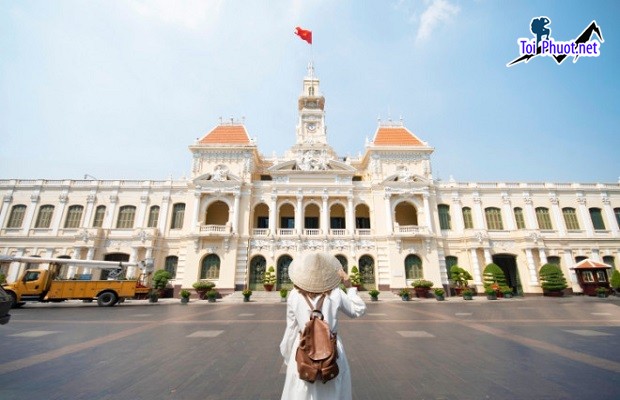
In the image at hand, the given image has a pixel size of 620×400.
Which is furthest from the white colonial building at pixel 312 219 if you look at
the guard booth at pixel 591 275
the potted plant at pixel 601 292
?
the potted plant at pixel 601 292

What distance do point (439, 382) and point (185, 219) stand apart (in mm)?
25915

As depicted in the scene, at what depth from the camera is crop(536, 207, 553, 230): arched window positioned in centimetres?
2684

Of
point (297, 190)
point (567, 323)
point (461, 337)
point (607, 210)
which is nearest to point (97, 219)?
point (297, 190)

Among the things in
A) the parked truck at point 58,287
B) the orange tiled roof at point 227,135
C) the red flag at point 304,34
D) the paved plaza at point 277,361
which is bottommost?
the paved plaza at point 277,361

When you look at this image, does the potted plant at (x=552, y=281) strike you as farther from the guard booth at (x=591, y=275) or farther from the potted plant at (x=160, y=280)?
the potted plant at (x=160, y=280)

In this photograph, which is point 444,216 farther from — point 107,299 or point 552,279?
point 107,299

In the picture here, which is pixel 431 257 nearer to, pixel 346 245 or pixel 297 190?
pixel 346 245

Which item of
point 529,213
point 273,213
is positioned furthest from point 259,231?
point 529,213

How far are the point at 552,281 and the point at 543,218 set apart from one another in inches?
275

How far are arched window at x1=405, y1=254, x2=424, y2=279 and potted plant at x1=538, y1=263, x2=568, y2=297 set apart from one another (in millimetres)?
9880

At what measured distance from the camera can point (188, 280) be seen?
77.6ft

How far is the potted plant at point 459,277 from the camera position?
22.7 metres

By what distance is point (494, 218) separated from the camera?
27.1m

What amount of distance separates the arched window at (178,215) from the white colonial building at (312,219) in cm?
10
